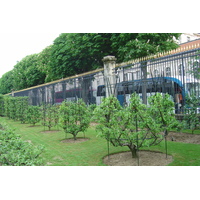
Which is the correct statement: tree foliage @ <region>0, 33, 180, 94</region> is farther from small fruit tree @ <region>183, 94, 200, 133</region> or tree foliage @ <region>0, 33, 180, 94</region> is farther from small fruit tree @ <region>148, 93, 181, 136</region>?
small fruit tree @ <region>148, 93, 181, 136</region>

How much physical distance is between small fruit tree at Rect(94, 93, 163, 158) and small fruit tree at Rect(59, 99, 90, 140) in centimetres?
290

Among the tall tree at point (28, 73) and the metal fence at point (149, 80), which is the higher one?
the tall tree at point (28, 73)

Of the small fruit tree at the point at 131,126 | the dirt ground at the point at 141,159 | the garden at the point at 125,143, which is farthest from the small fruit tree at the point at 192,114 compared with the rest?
the small fruit tree at the point at 131,126

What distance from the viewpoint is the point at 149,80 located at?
9609 millimetres

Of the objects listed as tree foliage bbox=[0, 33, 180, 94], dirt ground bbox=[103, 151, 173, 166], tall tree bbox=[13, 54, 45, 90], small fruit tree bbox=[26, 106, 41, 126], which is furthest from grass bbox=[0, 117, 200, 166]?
tall tree bbox=[13, 54, 45, 90]

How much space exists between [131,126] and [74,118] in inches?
134

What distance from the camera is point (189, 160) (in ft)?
17.3

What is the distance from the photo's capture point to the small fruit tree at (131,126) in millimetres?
5160

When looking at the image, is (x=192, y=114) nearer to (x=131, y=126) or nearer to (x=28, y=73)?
(x=131, y=126)

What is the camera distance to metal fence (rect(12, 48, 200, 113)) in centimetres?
830

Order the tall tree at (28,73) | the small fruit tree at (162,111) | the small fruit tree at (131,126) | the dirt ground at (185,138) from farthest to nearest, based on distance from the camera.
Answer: the tall tree at (28,73), the dirt ground at (185,138), the small fruit tree at (162,111), the small fruit tree at (131,126)

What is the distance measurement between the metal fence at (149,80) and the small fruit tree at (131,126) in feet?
10.8

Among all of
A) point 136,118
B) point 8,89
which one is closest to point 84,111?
point 136,118

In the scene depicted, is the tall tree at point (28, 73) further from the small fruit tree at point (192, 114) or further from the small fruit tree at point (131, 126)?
the small fruit tree at point (131, 126)
